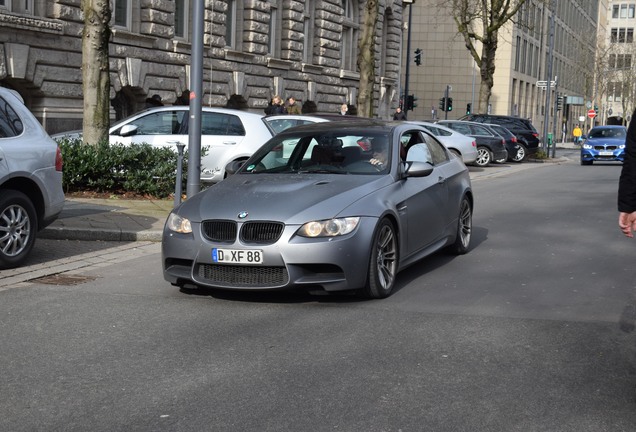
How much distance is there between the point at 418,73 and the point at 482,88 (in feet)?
100

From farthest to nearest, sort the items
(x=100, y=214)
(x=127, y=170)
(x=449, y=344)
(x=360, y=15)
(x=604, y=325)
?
(x=360, y=15), (x=127, y=170), (x=100, y=214), (x=604, y=325), (x=449, y=344)

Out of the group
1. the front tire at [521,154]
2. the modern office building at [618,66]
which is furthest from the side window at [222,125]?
the modern office building at [618,66]

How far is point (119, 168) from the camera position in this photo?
15.8m

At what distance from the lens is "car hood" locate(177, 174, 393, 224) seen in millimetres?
7875

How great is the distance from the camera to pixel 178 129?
1800 centimetres

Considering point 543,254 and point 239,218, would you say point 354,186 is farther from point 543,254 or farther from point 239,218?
point 543,254

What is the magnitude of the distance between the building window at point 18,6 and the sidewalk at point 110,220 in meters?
11.2

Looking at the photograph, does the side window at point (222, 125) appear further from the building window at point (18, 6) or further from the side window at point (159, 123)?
the building window at point (18, 6)

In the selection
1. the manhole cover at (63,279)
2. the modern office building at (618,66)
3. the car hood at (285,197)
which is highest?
the modern office building at (618,66)

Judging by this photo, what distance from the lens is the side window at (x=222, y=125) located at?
58.7 feet

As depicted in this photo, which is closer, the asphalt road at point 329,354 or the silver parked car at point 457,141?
the asphalt road at point 329,354

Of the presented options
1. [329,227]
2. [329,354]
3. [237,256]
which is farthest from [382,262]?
[329,354]

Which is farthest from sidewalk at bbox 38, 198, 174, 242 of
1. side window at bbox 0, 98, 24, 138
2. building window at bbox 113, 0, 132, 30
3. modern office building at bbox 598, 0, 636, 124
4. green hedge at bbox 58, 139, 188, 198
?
modern office building at bbox 598, 0, 636, 124

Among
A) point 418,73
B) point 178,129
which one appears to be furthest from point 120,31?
point 418,73
